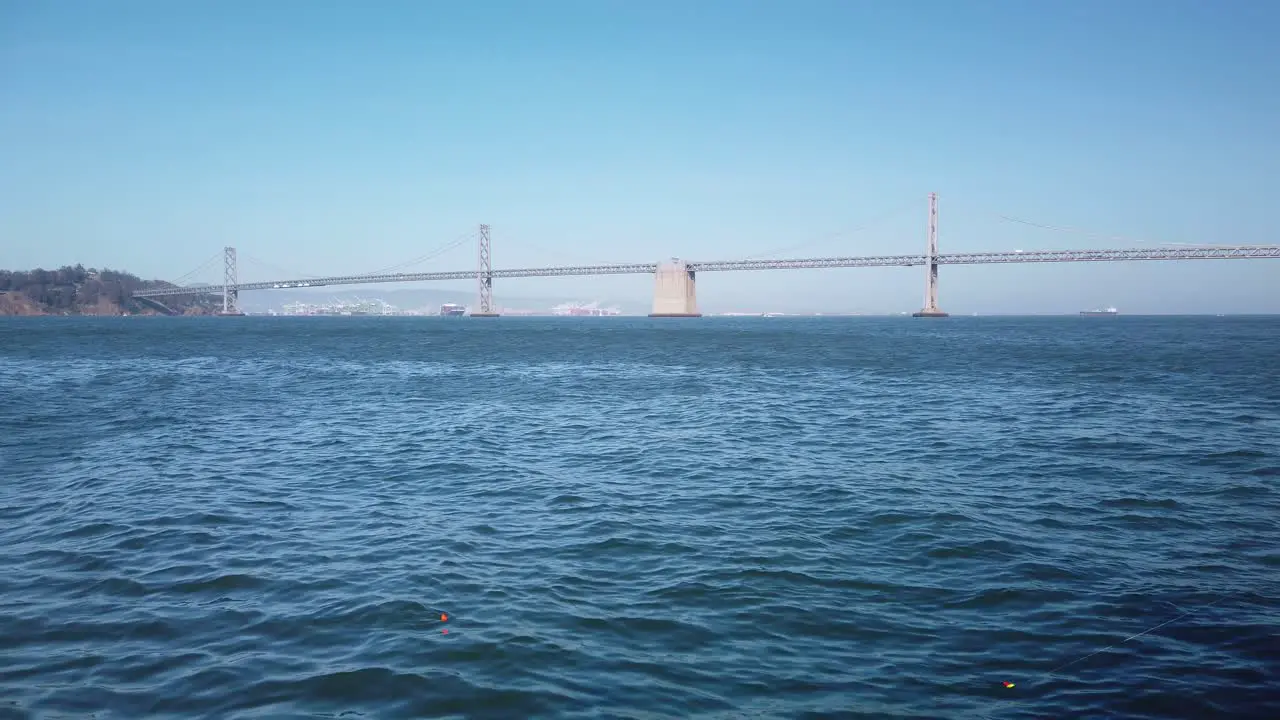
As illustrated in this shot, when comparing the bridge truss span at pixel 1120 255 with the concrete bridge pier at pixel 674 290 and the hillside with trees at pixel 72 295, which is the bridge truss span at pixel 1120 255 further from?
the hillside with trees at pixel 72 295

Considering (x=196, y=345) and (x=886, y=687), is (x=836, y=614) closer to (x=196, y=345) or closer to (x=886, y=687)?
(x=886, y=687)

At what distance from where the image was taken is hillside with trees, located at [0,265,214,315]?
377ft

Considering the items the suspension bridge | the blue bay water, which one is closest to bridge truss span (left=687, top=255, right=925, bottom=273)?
the suspension bridge

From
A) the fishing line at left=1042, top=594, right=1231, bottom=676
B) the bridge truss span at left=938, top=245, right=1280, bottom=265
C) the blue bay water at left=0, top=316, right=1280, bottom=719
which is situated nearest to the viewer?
Result: the blue bay water at left=0, top=316, right=1280, bottom=719

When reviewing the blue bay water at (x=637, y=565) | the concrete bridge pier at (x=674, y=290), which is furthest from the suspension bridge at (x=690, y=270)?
the blue bay water at (x=637, y=565)

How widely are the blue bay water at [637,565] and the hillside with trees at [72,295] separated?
12209cm

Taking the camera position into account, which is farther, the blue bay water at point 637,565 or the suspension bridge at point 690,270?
the suspension bridge at point 690,270

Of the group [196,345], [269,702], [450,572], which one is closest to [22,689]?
[269,702]

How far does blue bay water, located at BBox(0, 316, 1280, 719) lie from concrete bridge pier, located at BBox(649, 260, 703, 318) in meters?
93.5

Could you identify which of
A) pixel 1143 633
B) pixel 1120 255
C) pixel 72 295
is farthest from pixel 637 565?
pixel 72 295

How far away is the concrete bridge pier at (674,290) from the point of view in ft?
359

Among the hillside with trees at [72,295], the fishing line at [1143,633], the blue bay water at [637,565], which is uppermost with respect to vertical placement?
the hillside with trees at [72,295]

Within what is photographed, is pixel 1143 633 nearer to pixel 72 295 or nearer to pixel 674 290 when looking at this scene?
pixel 674 290

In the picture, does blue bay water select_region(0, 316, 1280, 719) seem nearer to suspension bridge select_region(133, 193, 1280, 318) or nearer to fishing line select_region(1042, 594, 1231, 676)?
fishing line select_region(1042, 594, 1231, 676)
